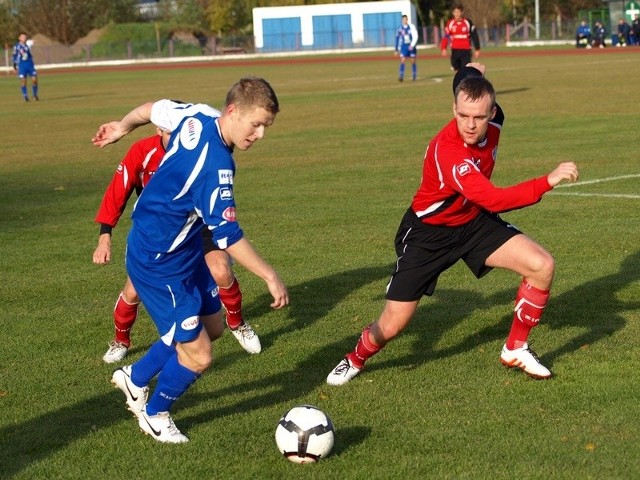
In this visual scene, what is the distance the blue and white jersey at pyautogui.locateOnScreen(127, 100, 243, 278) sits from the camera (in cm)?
511

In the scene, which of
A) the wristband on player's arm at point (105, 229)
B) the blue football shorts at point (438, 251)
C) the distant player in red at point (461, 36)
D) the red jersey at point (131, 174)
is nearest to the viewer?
the blue football shorts at point (438, 251)

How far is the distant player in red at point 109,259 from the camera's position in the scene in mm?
6891

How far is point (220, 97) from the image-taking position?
31.0 m

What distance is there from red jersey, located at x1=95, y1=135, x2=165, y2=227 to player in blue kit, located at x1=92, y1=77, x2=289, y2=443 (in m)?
1.37

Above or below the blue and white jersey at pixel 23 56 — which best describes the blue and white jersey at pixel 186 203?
below

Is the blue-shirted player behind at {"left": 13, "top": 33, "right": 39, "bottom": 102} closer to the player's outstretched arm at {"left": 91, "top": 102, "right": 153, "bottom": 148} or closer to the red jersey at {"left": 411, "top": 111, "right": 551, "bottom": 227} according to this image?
the player's outstretched arm at {"left": 91, "top": 102, "right": 153, "bottom": 148}

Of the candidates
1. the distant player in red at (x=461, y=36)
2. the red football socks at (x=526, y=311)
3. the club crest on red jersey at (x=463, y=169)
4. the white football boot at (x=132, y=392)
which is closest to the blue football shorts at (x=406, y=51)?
the distant player in red at (x=461, y=36)

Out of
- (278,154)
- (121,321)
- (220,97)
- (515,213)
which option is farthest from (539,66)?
(121,321)

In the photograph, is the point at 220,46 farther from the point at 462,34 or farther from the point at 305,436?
the point at 305,436

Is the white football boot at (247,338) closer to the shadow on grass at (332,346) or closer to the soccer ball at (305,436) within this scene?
the shadow on grass at (332,346)

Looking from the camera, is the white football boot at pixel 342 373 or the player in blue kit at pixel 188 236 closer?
the player in blue kit at pixel 188 236

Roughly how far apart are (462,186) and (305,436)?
172cm

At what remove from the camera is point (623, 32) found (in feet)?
194

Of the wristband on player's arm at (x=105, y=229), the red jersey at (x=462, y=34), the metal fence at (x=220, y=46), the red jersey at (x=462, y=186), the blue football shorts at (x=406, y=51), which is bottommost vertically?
the wristband on player's arm at (x=105, y=229)
